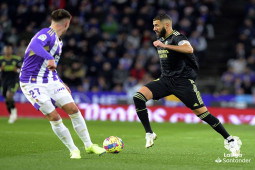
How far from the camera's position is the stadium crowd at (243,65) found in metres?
19.6

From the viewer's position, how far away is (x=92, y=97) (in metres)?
20.4

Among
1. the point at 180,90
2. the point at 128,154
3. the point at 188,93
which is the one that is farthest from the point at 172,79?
the point at 128,154

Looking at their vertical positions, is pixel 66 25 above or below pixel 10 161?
above

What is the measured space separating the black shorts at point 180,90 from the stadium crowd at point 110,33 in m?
11.4

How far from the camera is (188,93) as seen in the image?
29.0 feet

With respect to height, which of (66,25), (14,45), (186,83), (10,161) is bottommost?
(10,161)

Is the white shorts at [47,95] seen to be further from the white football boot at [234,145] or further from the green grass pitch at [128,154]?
the white football boot at [234,145]

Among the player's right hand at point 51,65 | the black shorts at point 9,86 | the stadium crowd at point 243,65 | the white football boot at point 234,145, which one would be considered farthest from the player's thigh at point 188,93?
the stadium crowd at point 243,65

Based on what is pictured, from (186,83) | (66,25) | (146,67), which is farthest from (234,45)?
(66,25)

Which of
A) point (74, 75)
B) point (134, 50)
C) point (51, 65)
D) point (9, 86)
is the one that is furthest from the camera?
point (134, 50)

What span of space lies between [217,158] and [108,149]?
189 centimetres

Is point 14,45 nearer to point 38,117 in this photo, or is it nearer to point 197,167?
point 38,117

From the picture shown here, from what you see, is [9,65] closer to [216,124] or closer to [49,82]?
[49,82]

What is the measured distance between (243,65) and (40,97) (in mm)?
14472
